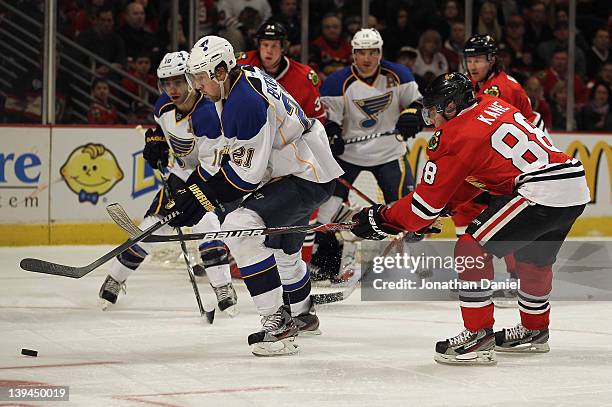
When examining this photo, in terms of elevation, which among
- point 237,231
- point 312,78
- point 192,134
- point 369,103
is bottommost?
point 237,231

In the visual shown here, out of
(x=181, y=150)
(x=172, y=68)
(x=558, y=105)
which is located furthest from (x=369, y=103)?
(x=558, y=105)

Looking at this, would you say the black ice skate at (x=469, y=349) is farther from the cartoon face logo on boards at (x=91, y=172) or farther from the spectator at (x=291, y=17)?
the spectator at (x=291, y=17)

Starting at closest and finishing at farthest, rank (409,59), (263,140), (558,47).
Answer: (263,140), (409,59), (558,47)

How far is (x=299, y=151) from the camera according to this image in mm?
4121

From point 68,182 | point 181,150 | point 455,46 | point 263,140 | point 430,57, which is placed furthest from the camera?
point 455,46

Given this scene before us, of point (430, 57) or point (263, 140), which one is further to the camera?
point (430, 57)

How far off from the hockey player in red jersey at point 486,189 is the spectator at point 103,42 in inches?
159

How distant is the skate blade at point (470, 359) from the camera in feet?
12.6

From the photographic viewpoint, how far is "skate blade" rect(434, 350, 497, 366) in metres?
3.84

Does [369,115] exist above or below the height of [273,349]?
above

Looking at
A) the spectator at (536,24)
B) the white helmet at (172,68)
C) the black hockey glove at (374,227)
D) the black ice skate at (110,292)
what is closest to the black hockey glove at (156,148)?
the white helmet at (172,68)

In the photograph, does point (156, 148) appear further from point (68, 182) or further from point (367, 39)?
point (68, 182)

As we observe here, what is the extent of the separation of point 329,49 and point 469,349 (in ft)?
15.1

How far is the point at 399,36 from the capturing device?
853cm
